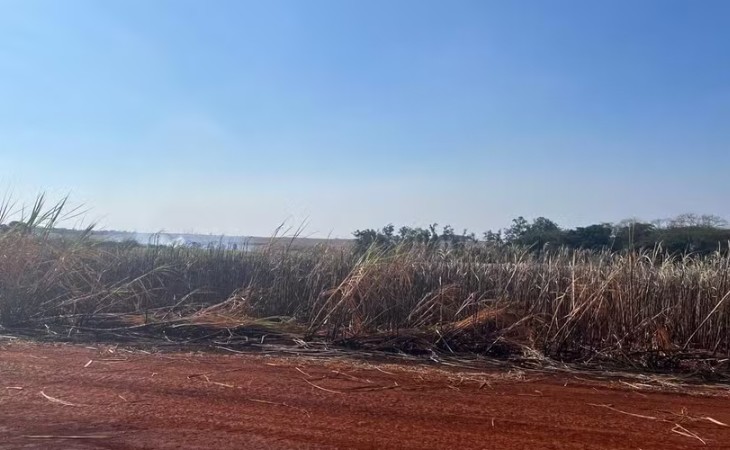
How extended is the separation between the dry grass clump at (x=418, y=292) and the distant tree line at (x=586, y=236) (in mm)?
1237

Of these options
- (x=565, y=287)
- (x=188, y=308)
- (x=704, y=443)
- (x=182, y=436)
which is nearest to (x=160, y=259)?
(x=188, y=308)

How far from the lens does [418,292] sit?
12883mm

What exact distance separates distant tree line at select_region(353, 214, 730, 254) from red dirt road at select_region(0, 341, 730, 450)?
6.02m

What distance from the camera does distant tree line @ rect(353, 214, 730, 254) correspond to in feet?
50.7

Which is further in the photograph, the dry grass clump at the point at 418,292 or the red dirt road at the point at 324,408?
the dry grass clump at the point at 418,292

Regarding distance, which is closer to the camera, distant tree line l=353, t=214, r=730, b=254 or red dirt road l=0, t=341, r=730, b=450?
red dirt road l=0, t=341, r=730, b=450

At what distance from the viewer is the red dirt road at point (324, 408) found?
6070mm

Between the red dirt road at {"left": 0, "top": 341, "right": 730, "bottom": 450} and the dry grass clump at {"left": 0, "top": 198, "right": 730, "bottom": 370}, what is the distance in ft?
6.48

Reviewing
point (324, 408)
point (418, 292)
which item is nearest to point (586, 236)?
point (418, 292)

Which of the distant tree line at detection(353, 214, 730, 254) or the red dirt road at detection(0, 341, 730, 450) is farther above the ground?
the distant tree line at detection(353, 214, 730, 254)

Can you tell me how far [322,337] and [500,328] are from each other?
273 cm

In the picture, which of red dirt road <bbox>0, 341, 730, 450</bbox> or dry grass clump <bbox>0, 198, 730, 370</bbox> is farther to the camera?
dry grass clump <bbox>0, 198, 730, 370</bbox>

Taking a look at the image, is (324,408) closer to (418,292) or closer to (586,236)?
(418,292)

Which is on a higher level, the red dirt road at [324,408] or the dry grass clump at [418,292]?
the dry grass clump at [418,292]
